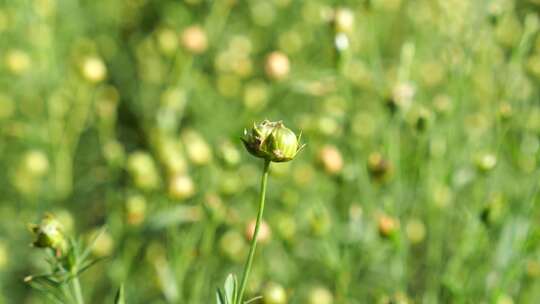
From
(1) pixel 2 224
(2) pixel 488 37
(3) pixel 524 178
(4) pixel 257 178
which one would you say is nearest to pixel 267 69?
(4) pixel 257 178

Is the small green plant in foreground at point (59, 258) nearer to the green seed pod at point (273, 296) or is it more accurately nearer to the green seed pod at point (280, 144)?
the green seed pod at point (280, 144)

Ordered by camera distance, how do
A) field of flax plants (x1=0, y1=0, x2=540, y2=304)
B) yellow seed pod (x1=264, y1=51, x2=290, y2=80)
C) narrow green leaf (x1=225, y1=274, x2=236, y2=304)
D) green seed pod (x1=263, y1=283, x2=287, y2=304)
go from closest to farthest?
1. narrow green leaf (x1=225, y1=274, x2=236, y2=304)
2. green seed pod (x1=263, y1=283, x2=287, y2=304)
3. field of flax plants (x1=0, y1=0, x2=540, y2=304)
4. yellow seed pod (x1=264, y1=51, x2=290, y2=80)

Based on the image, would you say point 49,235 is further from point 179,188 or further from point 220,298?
point 179,188

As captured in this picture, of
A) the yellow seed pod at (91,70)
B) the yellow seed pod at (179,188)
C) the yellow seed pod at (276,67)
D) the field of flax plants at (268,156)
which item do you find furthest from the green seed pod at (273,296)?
the yellow seed pod at (91,70)

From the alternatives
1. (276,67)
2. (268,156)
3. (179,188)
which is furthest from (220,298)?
(276,67)

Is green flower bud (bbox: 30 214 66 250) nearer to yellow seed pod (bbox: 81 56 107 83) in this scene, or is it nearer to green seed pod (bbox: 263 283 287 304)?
green seed pod (bbox: 263 283 287 304)

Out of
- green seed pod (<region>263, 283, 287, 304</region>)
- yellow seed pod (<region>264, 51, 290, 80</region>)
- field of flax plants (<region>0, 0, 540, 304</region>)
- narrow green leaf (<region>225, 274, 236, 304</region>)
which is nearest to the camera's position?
narrow green leaf (<region>225, 274, 236, 304</region>)

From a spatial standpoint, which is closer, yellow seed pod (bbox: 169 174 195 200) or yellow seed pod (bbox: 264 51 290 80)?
yellow seed pod (bbox: 169 174 195 200)

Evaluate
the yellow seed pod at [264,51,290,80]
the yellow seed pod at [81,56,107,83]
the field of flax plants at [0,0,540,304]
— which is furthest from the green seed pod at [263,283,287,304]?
the yellow seed pod at [81,56,107,83]
